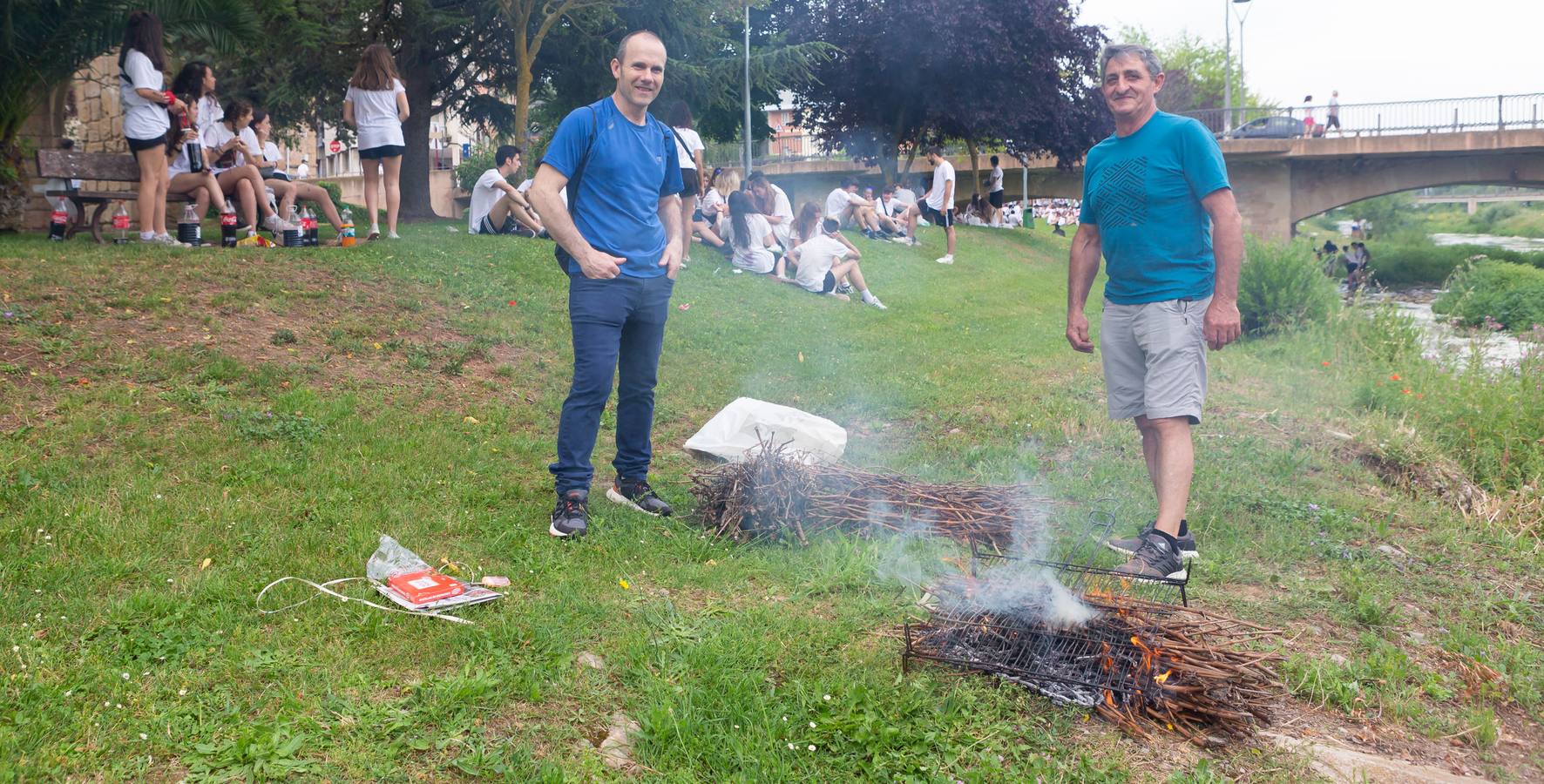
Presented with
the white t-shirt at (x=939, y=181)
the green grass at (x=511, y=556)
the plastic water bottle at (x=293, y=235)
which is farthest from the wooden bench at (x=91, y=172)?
the white t-shirt at (x=939, y=181)

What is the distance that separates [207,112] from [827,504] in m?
8.60

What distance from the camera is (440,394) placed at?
691 centimetres

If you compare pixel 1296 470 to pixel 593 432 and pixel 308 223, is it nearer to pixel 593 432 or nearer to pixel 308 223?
pixel 593 432

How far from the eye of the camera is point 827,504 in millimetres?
4801

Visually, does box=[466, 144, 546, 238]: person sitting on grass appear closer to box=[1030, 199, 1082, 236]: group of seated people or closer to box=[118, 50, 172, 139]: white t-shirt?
box=[118, 50, 172, 139]: white t-shirt

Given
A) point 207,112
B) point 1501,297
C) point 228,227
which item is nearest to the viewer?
point 228,227

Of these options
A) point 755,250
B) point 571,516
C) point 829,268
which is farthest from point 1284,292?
point 571,516

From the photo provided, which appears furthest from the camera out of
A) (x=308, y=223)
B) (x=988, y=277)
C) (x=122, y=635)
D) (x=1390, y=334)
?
(x=988, y=277)

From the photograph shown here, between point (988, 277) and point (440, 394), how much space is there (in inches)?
519

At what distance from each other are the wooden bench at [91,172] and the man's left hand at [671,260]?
7031 millimetres

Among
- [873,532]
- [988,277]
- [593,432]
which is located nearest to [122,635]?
[593,432]

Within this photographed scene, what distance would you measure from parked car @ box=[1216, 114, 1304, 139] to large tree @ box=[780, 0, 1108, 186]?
799cm

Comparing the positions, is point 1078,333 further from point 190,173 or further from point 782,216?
point 782,216

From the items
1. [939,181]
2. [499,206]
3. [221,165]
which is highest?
[939,181]
